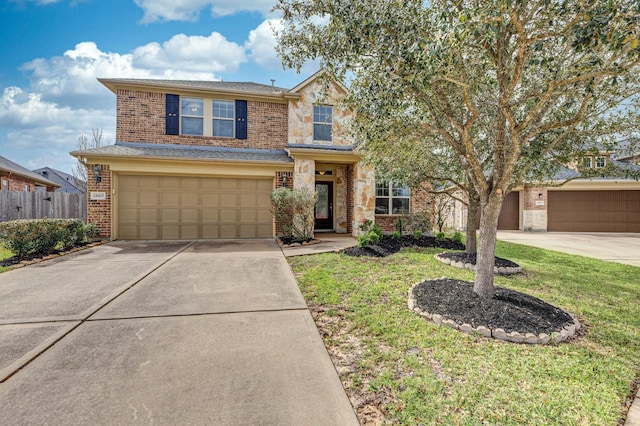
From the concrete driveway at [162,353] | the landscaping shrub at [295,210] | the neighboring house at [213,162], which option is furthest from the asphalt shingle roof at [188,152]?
the concrete driveway at [162,353]

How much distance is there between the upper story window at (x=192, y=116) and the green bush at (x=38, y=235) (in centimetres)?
466

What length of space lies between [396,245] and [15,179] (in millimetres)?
22076

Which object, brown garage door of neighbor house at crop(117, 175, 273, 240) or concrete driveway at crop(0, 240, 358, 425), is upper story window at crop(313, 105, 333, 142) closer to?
brown garage door of neighbor house at crop(117, 175, 273, 240)

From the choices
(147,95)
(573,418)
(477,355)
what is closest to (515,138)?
(477,355)

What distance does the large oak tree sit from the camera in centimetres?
279

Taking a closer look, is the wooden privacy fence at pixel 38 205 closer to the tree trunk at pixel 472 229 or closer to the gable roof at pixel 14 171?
the gable roof at pixel 14 171

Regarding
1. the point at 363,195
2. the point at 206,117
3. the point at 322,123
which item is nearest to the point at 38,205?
the point at 206,117

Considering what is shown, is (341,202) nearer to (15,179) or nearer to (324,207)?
(324,207)

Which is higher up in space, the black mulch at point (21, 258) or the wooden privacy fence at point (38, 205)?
the wooden privacy fence at point (38, 205)

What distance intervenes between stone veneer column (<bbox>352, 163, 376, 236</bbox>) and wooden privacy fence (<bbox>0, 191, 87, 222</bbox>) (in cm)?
1225

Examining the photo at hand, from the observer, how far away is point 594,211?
15.7 m

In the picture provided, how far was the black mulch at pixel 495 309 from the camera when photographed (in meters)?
3.40

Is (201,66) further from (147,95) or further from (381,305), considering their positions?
(381,305)

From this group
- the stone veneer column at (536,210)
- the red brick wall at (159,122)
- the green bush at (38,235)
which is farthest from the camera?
the stone veneer column at (536,210)
